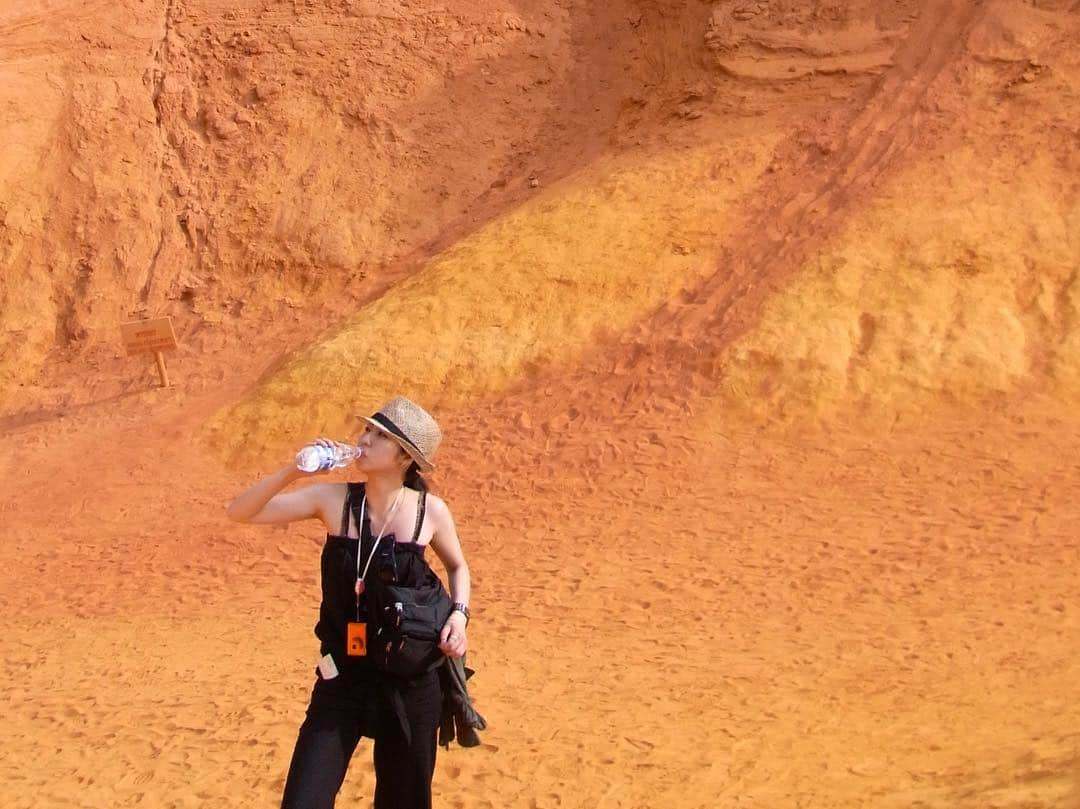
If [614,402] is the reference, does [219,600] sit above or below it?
below

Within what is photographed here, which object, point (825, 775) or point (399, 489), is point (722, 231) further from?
point (399, 489)

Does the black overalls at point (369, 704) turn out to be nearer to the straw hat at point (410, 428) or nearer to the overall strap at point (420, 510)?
the overall strap at point (420, 510)

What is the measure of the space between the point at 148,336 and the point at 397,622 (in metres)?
10.7

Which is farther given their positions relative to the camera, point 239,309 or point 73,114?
point 73,114

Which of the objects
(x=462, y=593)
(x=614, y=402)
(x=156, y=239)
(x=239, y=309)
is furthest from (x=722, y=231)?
(x=462, y=593)

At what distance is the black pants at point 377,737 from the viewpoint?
4133 millimetres

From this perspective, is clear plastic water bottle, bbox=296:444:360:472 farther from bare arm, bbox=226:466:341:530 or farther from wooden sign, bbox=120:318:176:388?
wooden sign, bbox=120:318:176:388

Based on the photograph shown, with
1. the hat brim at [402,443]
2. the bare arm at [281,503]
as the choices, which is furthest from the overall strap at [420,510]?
the bare arm at [281,503]

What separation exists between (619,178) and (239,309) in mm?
4802

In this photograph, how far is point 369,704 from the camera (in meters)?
4.22

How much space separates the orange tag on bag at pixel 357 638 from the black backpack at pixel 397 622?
0.02m

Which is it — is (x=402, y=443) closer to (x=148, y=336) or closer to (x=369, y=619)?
(x=369, y=619)

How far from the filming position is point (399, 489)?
4320mm

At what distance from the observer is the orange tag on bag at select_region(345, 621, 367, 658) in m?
4.15
